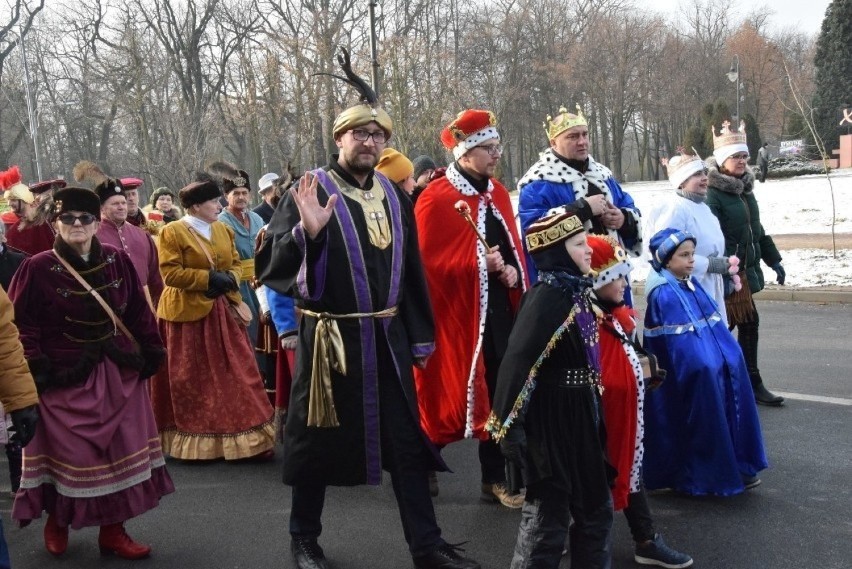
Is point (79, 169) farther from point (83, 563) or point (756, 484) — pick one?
point (756, 484)

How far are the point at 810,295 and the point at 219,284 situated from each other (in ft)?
28.1

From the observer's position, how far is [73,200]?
13.0 feet

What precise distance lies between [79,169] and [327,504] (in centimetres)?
298

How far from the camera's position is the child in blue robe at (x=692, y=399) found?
172 inches

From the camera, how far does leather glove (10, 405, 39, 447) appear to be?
317 centimetres

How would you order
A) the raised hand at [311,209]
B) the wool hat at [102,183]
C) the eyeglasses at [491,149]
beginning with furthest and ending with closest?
1. the wool hat at [102,183]
2. the eyeglasses at [491,149]
3. the raised hand at [311,209]

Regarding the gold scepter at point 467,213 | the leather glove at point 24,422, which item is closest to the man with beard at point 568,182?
the gold scepter at point 467,213

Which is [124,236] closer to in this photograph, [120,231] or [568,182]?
[120,231]

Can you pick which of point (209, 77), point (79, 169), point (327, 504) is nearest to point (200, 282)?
point (79, 169)

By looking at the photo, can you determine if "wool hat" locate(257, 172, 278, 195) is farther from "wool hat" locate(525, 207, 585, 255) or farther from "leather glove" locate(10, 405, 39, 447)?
"wool hat" locate(525, 207, 585, 255)

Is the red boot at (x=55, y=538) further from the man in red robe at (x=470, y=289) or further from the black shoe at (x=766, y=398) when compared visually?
the black shoe at (x=766, y=398)

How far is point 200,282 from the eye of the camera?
5672 mm

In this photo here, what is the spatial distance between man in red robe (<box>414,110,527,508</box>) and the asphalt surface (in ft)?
1.54

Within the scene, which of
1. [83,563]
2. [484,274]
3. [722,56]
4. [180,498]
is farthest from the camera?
[722,56]
